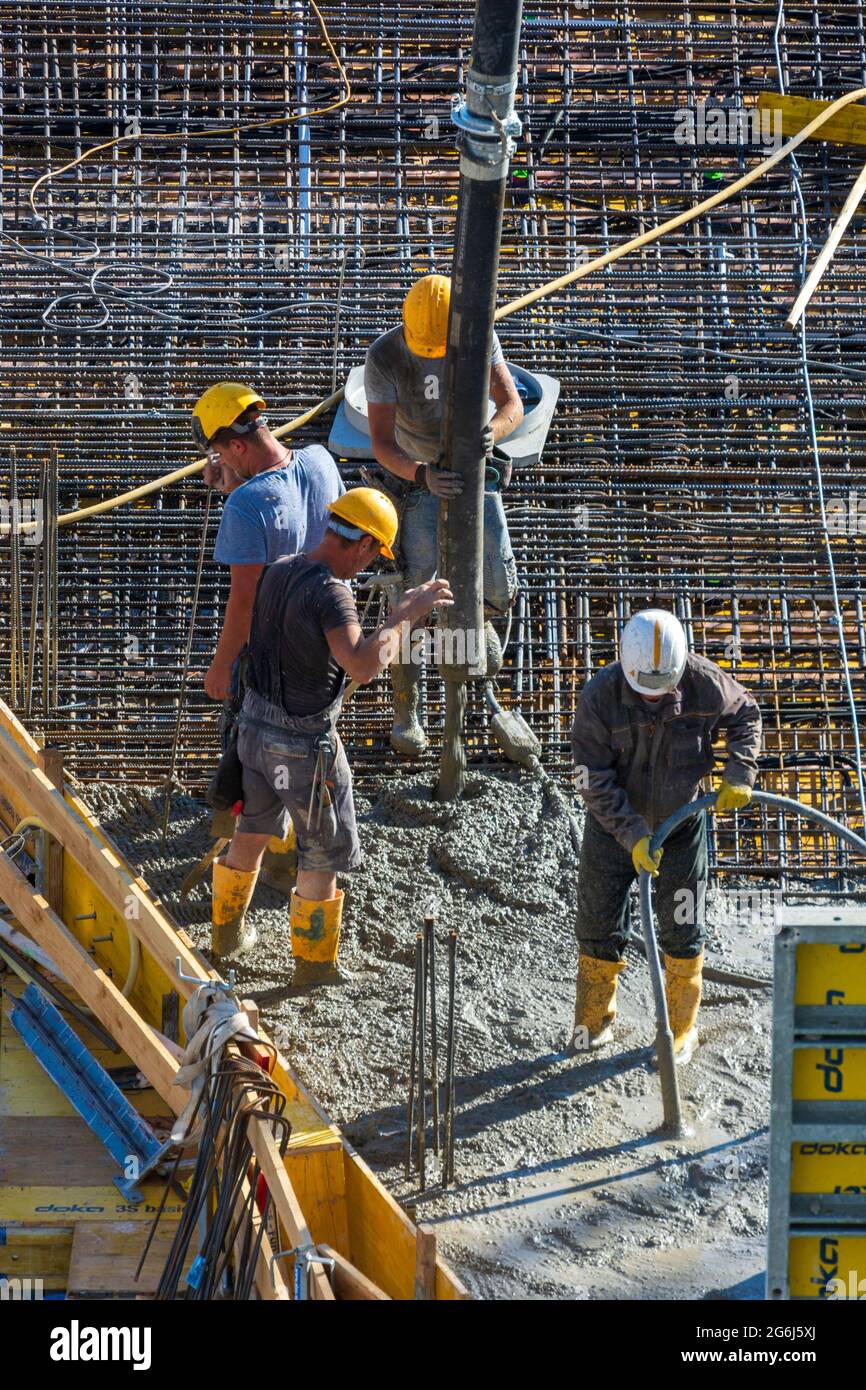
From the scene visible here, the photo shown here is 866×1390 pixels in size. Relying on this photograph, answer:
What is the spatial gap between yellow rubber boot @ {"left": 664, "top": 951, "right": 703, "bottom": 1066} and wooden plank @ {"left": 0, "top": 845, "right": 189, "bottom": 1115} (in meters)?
1.70

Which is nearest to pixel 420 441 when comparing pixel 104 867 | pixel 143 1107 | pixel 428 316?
pixel 428 316

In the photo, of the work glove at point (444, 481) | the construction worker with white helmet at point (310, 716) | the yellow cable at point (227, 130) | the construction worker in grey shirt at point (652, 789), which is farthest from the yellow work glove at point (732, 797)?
the yellow cable at point (227, 130)

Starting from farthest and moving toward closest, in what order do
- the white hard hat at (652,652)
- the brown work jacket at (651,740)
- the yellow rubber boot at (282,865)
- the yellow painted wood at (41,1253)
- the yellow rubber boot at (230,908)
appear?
the yellow rubber boot at (282,865) → the yellow rubber boot at (230,908) → the brown work jacket at (651,740) → the white hard hat at (652,652) → the yellow painted wood at (41,1253)

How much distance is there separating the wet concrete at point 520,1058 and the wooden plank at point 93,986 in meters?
0.40

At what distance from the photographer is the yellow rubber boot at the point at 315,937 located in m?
5.89

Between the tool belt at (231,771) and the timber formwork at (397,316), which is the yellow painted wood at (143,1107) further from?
the timber formwork at (397,316)

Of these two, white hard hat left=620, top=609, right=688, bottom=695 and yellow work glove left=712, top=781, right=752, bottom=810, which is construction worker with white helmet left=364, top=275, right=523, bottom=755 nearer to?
white hard hat left=620, top=609, right=688, bottom=695

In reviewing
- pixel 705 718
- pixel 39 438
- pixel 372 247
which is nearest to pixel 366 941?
pixel 705 718

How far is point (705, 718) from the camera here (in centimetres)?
550

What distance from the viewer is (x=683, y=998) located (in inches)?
227

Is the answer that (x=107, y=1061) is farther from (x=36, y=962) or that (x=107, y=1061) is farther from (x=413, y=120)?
(x=413, y=120)

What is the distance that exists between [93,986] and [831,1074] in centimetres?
274

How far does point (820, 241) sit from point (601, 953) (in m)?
5.38

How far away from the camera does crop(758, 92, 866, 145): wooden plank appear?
31.9 ft
